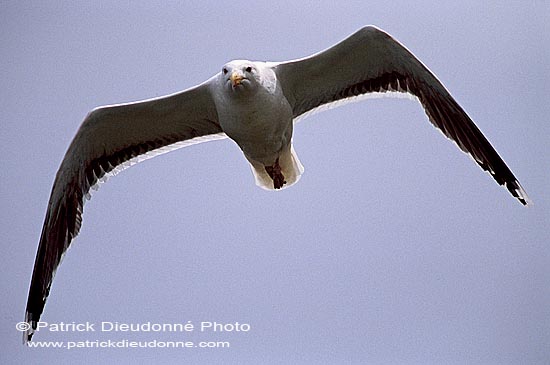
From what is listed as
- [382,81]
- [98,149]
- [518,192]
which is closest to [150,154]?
[98,149]

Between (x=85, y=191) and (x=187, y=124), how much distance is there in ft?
1.14

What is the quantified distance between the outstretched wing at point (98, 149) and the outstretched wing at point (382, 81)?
0.26 m

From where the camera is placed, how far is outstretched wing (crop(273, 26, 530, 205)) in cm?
212

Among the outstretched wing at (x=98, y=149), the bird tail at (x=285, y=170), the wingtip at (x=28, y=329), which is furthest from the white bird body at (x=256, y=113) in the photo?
the wingtip at (x=28, y=329)

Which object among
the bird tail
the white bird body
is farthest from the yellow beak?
the bird tail

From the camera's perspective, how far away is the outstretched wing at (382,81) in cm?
212

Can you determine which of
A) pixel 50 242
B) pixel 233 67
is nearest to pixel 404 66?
pixel 233 67

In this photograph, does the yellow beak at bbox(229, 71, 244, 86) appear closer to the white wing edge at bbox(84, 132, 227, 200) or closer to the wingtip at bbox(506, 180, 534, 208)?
the white wing edge at bbox(84, 132, 227, 200)

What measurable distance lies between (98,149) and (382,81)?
818 millimetres

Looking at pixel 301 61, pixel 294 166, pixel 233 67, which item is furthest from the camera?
pixel 294 166

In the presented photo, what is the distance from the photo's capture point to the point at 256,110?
6.79ft

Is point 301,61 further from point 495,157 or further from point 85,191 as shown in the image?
point 85,191

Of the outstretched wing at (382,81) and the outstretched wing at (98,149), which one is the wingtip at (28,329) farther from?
the outstretched wing at (382,81)

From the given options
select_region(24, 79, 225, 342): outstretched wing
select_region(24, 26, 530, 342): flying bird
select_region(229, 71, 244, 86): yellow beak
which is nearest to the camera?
select_region(229, 71, 244, 86): yellow beak
